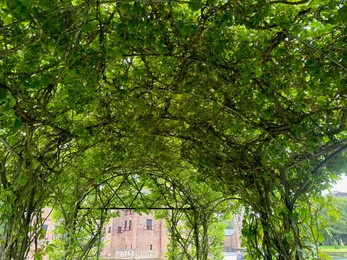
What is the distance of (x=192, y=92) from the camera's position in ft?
6.29

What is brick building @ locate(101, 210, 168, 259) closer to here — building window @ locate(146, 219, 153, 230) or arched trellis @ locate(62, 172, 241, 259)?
building window @ locate(146, 219, 153, 230)

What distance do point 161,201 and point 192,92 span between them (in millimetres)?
3211

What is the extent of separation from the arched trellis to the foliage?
1.70m

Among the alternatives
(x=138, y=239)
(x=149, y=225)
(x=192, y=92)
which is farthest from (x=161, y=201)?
(x=149, y=225)

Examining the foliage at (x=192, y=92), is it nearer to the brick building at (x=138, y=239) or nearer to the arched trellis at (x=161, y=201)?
the arched trellis at (x=161, y=201)

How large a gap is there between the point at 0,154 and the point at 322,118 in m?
2.11

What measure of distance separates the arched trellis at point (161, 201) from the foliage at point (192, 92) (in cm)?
170

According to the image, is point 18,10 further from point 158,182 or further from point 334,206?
point 158,182

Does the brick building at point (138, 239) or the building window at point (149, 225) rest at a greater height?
the building window at point (149, 225)

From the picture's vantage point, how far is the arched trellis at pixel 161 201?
4203mm

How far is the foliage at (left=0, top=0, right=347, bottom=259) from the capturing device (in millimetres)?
1279

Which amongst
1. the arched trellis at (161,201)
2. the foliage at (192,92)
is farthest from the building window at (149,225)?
the foliage at (192,92)

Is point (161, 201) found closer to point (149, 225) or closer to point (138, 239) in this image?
point (138, 239)

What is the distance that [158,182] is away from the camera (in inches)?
184
